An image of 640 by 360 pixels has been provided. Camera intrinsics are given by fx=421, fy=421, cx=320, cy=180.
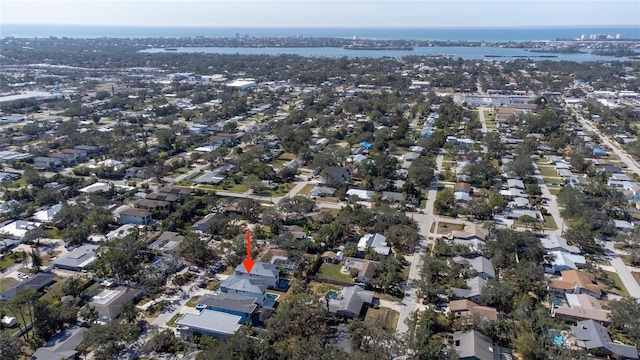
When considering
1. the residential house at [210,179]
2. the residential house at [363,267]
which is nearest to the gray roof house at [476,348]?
the residential house at [363,267]

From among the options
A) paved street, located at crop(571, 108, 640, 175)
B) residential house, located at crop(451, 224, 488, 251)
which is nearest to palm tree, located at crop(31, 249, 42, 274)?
residential house, located at crop(451, 224, 488, 251)

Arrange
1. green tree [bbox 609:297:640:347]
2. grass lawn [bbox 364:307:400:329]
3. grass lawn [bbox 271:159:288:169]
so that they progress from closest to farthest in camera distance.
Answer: green tree [bbox 609:297:640:347], grass lawn [bbox 364:307:400:329], grass lawn [bbox 271:159:288:169]

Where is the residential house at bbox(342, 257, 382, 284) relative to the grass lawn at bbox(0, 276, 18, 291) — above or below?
above

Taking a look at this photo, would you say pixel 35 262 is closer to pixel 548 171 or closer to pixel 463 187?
pixel 463 187

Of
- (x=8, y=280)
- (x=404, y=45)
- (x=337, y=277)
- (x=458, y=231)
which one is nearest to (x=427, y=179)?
(x=458, y=231)

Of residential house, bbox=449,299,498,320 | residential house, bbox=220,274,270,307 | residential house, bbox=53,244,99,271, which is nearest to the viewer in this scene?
residential house, bbox=449,299,498,320

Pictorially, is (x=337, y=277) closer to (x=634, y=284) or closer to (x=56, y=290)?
(x=56, y=290)

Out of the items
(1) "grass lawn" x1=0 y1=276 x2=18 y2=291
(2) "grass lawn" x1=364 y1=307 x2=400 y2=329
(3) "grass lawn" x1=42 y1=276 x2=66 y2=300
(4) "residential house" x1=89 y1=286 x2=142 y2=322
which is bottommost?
(2) "grass lawn" x1=364 y1=307 x2=400 y2=329

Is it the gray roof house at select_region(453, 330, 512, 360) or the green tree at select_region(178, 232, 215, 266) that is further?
the green tree at select_region(178, 232, 215, 266)

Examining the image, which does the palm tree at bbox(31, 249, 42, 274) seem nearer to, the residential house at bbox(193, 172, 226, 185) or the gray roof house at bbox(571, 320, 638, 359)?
the residential house at bbox(193, 172, 226, 185)
